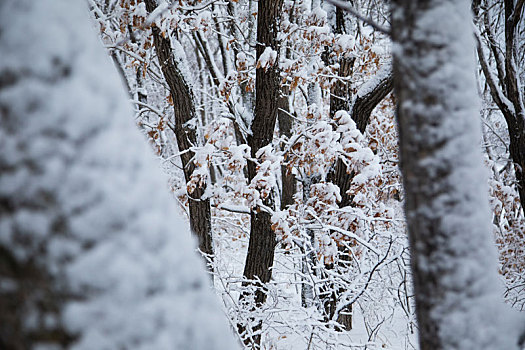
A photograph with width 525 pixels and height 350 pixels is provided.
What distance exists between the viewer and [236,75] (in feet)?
16.3

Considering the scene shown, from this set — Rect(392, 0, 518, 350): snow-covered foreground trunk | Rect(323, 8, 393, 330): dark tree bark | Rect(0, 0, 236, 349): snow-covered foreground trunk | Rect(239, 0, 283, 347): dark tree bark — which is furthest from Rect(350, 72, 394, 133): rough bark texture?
Rect(0, 0, 236, 349): snow-covered foreground trunk

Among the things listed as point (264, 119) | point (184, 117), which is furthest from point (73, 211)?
point (184, 117)

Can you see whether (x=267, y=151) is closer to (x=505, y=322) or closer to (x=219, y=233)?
(x=505, y=322)

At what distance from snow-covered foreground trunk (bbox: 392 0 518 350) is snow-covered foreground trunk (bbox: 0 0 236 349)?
0.61m

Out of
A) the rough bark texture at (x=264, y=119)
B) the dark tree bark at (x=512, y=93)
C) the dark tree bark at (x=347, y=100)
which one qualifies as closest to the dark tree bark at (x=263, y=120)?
the rough bark texture at (x=264, y=119)

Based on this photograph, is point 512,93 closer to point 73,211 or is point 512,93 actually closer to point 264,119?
point 264,119

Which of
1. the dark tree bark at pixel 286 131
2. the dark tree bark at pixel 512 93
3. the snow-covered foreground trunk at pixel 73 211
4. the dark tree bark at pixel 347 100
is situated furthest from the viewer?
the dark tree bark at pixel 286 131

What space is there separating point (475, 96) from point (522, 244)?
29.3 feet

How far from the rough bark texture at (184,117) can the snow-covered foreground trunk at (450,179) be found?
3.86m

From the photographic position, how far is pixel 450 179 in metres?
0.97

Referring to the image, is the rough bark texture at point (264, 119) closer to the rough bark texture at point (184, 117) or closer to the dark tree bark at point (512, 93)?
the rough bark texture at point (184, 117)

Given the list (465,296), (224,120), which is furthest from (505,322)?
(224,120)

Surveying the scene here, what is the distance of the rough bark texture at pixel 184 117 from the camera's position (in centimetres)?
473

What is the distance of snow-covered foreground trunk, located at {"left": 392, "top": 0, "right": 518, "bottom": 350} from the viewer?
957 millimetres
